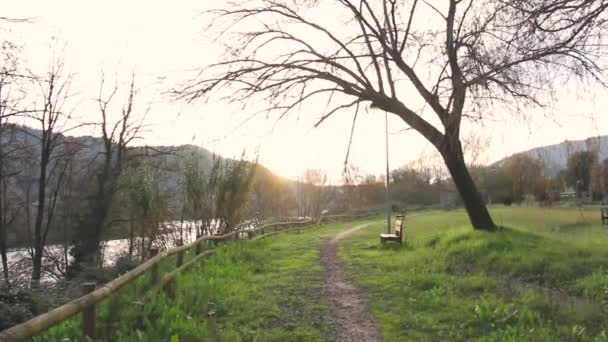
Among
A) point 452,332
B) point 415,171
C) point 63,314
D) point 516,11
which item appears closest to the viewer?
point 63,314

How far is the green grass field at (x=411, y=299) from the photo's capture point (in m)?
5.75

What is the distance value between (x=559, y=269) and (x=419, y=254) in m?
4.53

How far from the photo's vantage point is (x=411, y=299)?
784 centimetres

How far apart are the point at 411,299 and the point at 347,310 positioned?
1.16 metres

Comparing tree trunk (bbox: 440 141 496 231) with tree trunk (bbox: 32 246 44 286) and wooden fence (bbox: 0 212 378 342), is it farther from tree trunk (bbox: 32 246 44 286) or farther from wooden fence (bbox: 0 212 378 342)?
tree trunk (bbox: 32 246 44 286)

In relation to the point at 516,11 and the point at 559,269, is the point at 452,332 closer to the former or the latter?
the point at 559,269

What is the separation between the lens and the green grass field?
226 inches

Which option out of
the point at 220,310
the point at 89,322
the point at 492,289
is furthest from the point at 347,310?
Answer: the point at 89,322

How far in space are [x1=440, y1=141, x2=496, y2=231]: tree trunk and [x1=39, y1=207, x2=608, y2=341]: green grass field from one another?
154 centimetres

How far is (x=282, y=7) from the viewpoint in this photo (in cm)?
1430

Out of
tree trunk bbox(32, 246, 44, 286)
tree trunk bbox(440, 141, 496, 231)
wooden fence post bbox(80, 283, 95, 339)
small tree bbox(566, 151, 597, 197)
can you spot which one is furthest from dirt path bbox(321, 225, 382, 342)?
small tree bbox(566, 151, 597, 197)

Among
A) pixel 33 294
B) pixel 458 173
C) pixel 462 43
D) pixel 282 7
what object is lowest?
pixel 33 294

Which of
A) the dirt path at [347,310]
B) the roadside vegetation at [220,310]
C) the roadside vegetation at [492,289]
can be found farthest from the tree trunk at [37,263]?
the dirt path at [347,310]

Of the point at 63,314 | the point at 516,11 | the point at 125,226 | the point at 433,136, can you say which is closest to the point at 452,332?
the point at 63,314
